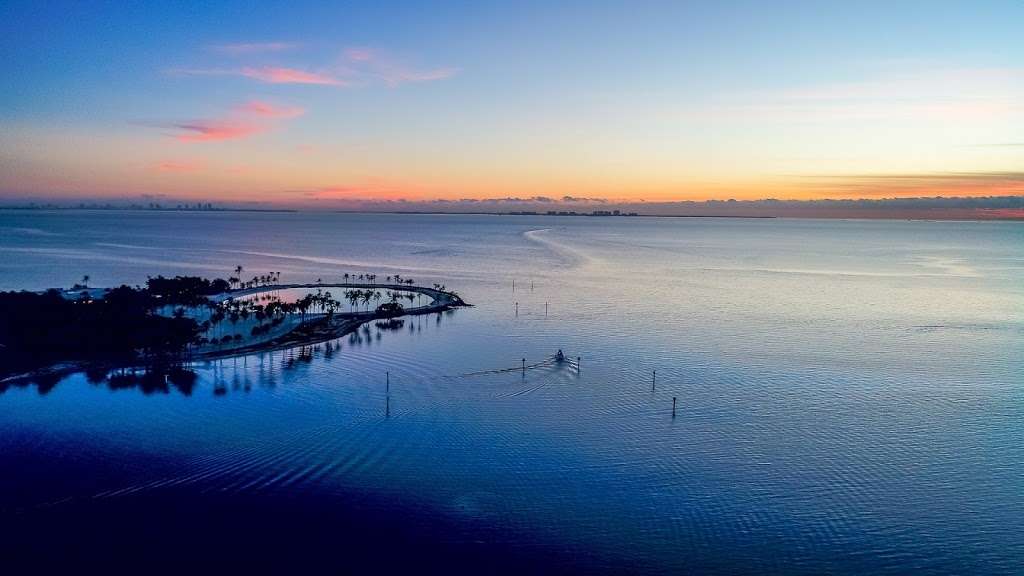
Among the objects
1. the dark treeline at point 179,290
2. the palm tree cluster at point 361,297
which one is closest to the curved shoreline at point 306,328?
the dark treeline at point 179,290

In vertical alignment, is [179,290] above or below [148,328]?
above

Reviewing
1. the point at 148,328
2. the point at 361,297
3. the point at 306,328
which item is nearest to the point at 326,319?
the point at 306,328

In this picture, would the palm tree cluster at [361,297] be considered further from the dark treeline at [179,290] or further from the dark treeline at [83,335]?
the dark treeline at [83,335]

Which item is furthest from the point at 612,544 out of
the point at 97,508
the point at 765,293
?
the point at 765,293

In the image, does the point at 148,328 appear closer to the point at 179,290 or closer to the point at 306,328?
the point at 306,328

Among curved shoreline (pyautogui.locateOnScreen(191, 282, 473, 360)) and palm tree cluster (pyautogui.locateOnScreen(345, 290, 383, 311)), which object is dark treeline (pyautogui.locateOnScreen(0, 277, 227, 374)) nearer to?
curved shoreline (pyautogui.locateOnScreen(191, 282, 473, 360))

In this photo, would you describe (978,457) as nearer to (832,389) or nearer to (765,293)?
(832,389)
